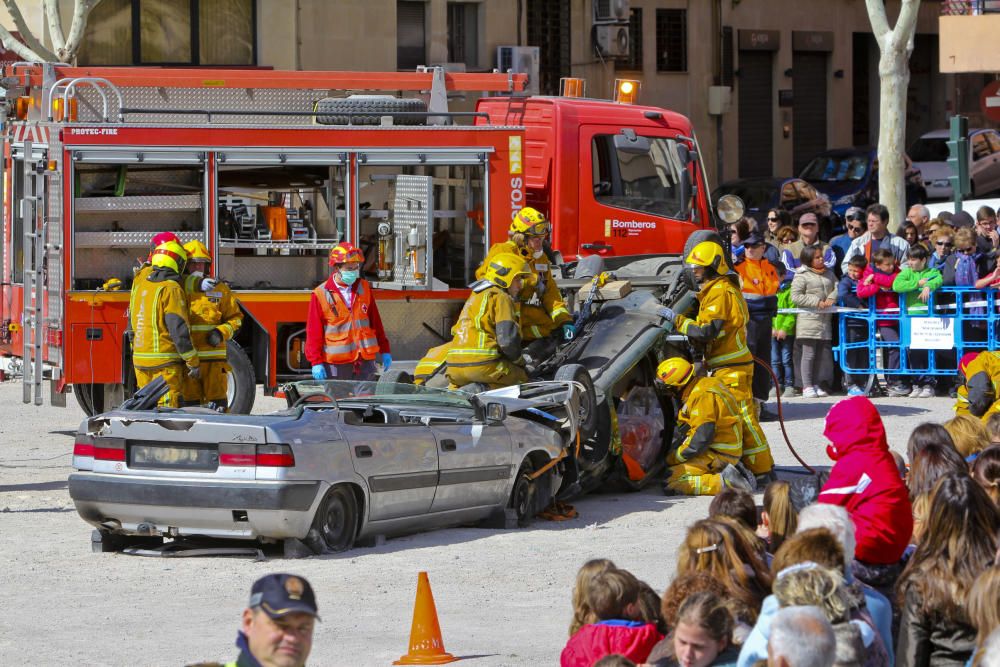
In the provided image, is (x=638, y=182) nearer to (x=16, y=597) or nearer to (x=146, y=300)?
(x=146, y=300)

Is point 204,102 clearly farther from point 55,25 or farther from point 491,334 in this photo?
point 55,25

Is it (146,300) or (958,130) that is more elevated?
(958,130)

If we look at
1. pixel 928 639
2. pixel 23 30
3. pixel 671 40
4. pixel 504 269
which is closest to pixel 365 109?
pixel 504 269

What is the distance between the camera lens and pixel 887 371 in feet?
57.7

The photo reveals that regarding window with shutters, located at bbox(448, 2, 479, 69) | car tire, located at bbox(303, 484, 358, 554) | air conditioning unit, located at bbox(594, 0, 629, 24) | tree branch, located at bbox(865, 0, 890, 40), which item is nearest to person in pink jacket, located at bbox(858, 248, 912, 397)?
tree branch, located at bbox(865, 0, 890, 40)

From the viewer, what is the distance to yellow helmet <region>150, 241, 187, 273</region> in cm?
1189

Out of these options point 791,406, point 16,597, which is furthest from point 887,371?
point 16,597

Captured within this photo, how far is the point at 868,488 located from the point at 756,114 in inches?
1193

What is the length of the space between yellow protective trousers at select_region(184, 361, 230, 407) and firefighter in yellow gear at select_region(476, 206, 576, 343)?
1.96 m

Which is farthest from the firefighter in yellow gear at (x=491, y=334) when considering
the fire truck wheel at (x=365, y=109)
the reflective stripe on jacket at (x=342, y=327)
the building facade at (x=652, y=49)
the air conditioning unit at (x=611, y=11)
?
the air conditioning unit at (x=611, y=11)

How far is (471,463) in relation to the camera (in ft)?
34.6

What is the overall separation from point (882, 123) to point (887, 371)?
7.57 metres

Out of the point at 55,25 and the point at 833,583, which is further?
the point at 55,25

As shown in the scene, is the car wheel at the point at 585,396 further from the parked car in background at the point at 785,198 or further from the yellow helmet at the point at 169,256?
the parked car in background at the point at 785,198
